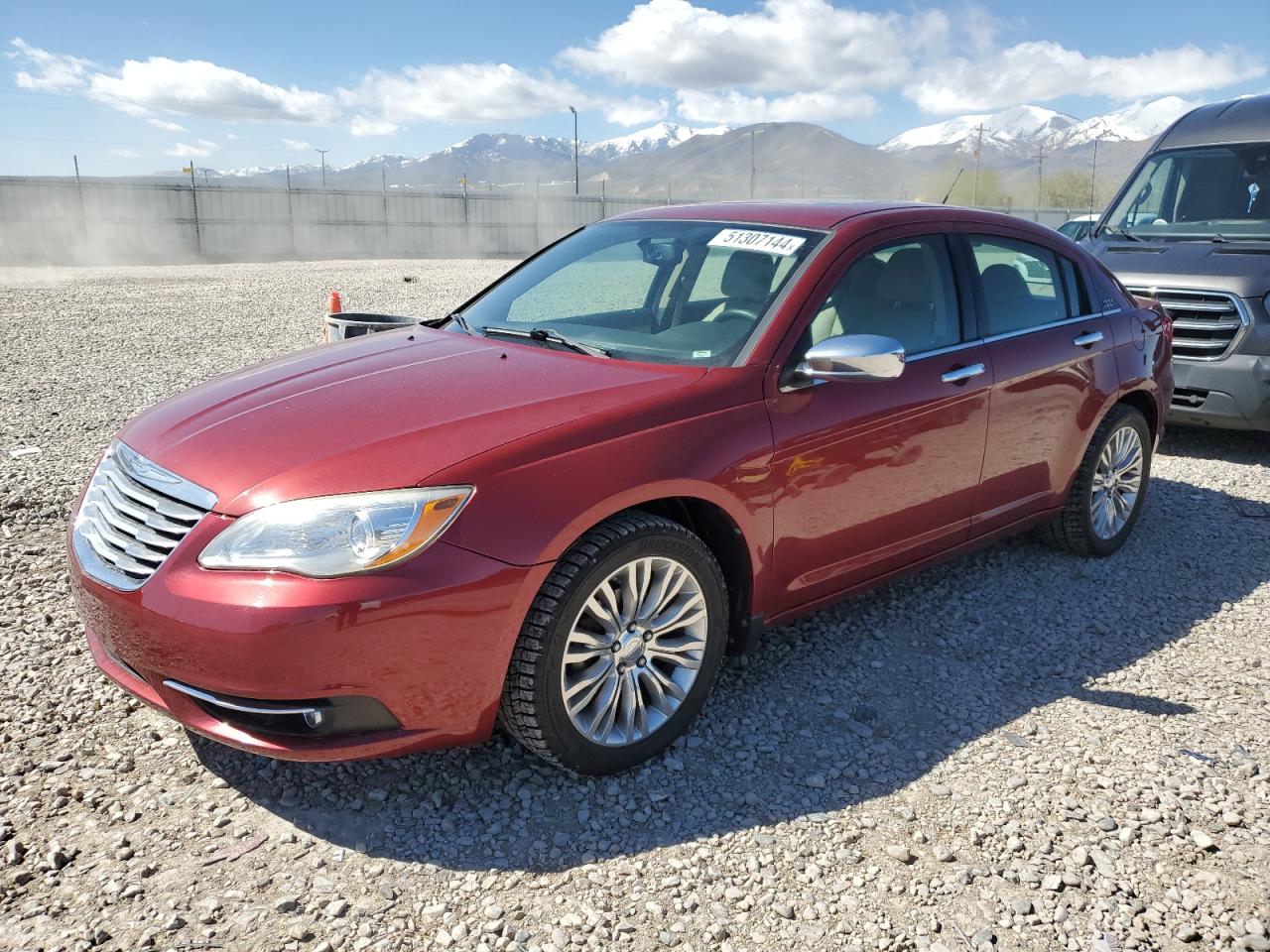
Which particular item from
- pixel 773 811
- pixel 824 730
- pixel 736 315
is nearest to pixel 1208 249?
pixel 736 315

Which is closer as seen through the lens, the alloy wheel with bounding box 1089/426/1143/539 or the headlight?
the headlight

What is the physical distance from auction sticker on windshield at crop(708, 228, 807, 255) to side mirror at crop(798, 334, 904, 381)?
531 mm

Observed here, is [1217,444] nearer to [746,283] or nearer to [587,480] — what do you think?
[746,283]

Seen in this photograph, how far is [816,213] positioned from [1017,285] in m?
1.10

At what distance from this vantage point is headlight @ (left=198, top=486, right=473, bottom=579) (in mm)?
2615

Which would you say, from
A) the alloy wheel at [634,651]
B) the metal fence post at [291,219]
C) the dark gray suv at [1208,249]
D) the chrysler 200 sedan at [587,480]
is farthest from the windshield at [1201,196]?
the metal fence post at [291,219]

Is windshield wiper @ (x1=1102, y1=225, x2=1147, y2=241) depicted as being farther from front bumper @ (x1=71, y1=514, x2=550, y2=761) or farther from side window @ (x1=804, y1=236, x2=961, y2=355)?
front bumper @ (x1=71, y1=514, x2=550, y2=761)

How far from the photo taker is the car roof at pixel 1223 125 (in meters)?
7.77

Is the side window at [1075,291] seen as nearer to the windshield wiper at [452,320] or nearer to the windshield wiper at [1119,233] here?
the windshield wiper at [452,320]

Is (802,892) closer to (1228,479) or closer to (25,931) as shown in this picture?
(25,931)

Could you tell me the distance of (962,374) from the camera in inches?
159

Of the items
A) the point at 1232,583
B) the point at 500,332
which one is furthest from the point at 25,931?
the point at 1232,583

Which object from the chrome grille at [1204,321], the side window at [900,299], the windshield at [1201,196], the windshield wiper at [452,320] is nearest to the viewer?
the side window at [900,299]

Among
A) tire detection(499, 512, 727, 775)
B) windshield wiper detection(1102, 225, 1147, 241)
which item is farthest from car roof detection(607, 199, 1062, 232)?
windshield wiper detection(1102, 225, 1147, 241)
